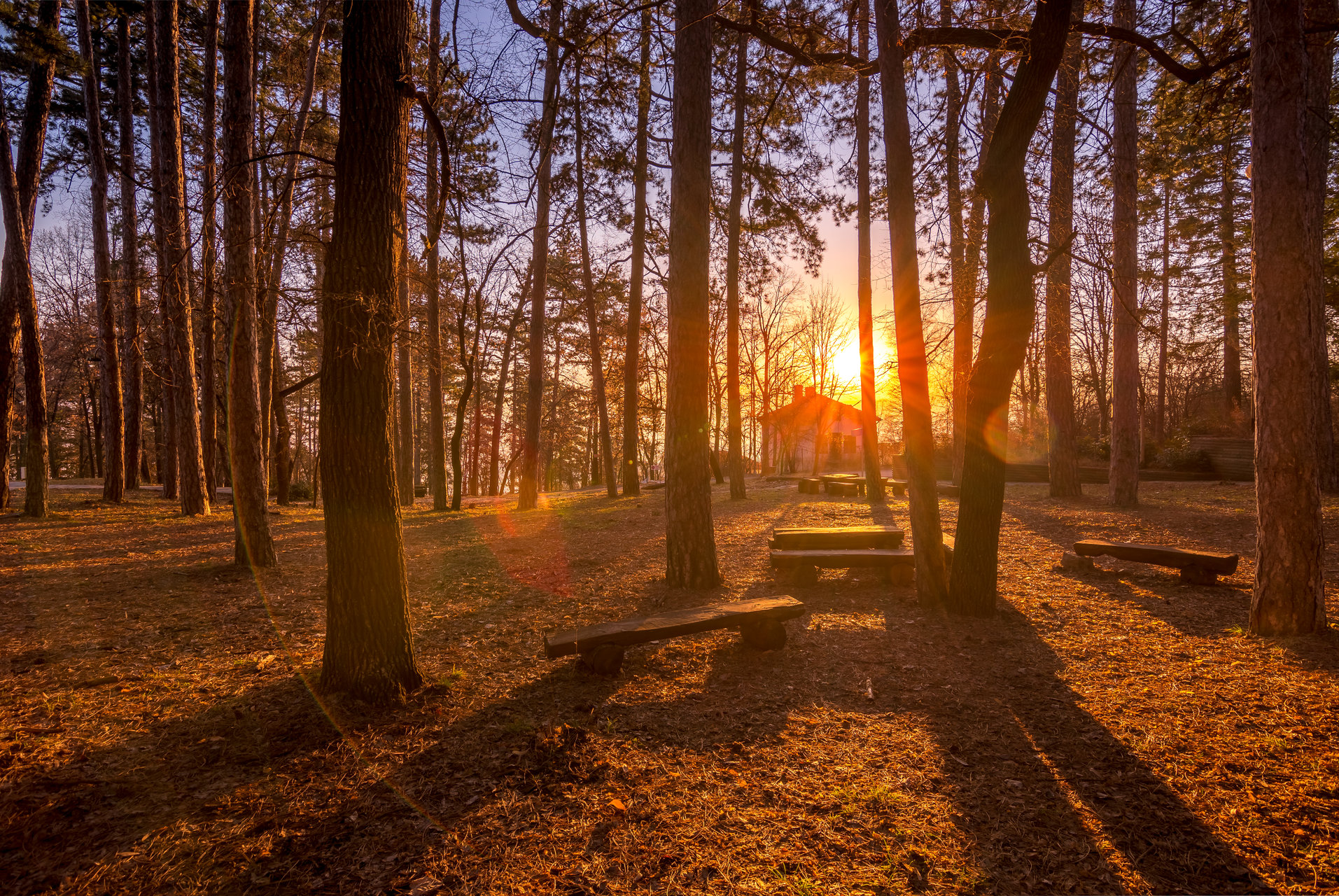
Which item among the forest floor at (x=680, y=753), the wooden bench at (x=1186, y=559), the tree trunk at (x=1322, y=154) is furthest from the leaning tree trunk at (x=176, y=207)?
the tree trunk at (x=1322, y=154)

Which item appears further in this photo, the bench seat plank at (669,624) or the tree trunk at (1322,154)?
the tree trunk at (1322,154)

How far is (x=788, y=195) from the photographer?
13438 millimetres

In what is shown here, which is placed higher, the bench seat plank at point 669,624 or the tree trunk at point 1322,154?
the tree trunk at point 1322,154

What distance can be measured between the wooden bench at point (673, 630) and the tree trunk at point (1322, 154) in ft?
24.9

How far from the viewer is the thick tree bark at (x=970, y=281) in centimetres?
580

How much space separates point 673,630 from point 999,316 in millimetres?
3935

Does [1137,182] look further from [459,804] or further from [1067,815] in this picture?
[459,804]

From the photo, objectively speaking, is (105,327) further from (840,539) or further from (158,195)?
(840,539)

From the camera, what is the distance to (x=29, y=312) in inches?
416

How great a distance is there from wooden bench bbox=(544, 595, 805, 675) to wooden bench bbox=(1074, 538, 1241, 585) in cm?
451

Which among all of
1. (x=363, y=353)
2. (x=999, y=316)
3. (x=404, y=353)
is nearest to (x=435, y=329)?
(x=404, y=353)

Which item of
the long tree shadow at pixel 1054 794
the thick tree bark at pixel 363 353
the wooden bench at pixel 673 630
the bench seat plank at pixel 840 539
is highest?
the thick tree bark at pixel 363 353

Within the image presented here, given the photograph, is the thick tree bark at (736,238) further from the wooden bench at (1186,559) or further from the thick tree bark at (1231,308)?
the thick tree bark at (1231,308)

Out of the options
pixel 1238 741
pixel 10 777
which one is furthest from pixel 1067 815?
pixel 10 777
